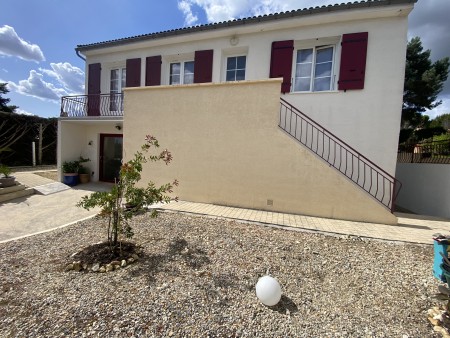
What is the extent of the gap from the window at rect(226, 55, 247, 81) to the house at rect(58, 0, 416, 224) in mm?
39

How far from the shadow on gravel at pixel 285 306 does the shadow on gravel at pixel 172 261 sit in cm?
121

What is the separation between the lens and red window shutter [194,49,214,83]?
8086mm

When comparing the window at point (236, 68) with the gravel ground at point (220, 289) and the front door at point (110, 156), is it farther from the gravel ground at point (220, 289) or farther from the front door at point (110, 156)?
the gravel ground at point (220, 289)

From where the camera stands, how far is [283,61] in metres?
7.25

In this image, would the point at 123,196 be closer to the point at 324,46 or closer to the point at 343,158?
the point at 343,158

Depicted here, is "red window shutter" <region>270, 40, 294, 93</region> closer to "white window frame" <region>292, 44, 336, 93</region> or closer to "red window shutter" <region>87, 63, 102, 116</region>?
"white window frame" <region>292, 44, 336, 93</region>

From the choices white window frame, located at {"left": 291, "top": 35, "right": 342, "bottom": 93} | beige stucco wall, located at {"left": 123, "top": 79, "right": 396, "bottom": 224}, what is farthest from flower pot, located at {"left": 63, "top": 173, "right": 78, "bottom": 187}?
white window frame, located at {"left": 291, "top": 35, "right": 342, "bottom": 93}

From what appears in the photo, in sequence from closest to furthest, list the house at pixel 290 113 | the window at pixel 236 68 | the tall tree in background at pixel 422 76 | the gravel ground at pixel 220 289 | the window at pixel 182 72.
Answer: the gravel ground at pixel 220 289
the house at pixel 290 113
the window at pixel 236 68
the window at pixel 182 72
the tall tree in background at pixel 422 76

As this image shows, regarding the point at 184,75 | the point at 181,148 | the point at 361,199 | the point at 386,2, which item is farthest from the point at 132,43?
the point at 361,199

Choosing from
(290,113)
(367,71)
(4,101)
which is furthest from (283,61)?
(4,101)

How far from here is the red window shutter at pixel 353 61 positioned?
6.52 m

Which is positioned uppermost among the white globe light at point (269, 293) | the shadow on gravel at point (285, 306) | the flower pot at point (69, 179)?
the flower pot at point (69, 179)

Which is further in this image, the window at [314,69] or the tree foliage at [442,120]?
the tree foliage at [442,120]

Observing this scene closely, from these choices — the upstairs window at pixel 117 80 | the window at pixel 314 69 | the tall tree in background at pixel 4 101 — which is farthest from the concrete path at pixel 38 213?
the tall tree in background at pixel 4 101
